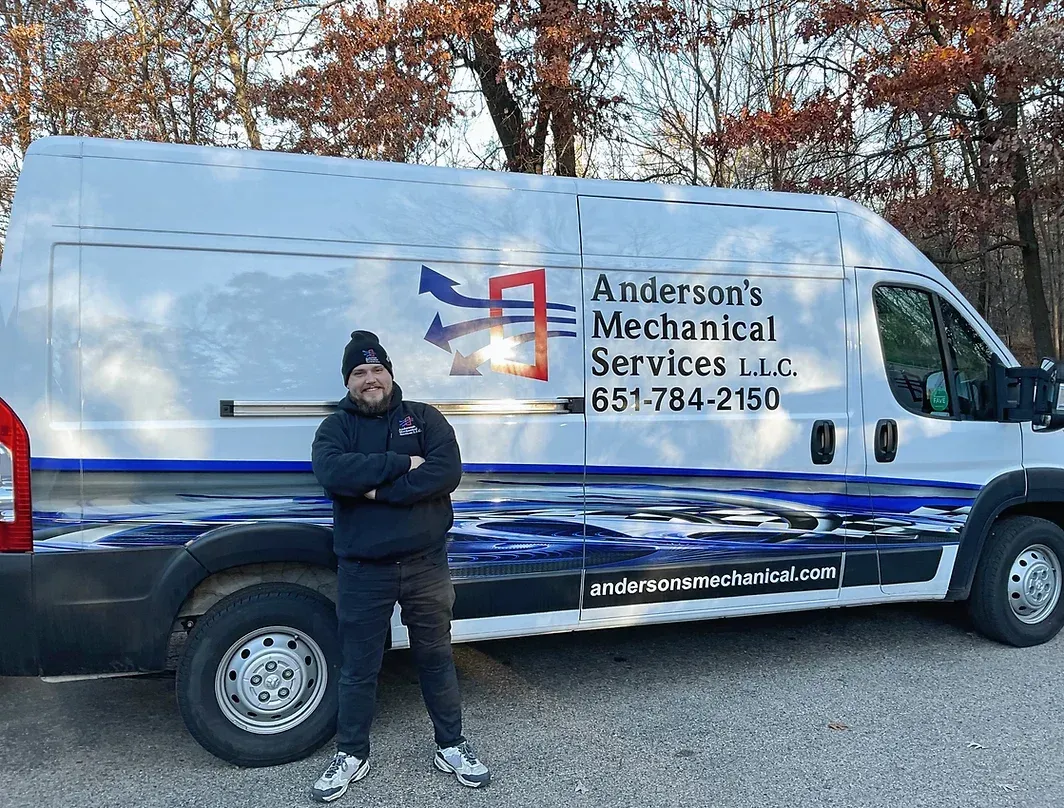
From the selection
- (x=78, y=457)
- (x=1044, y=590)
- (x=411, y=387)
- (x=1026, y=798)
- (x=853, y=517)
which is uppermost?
(x=411, y=387)

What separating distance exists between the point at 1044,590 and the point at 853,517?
1452 mm

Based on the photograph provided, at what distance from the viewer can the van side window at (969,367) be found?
4.61 metres

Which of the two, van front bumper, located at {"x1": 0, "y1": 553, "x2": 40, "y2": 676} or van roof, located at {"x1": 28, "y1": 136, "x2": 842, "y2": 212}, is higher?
van roof, located at {"x1": 28, "y1": 136, "x2": 842, "y2": 212}

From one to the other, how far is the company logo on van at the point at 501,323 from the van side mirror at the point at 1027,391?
249 cm

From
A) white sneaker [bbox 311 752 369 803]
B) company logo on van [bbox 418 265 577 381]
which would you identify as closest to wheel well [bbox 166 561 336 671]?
white sneaker [bbox 311 752 369 803]

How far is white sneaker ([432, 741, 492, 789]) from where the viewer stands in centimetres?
329

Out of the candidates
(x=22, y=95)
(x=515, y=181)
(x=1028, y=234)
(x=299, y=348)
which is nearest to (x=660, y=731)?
(x=299, y=348)

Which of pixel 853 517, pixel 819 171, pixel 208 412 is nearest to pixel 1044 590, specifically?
pixel 853 517

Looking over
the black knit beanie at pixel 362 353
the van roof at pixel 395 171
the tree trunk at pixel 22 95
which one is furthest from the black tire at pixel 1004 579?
the tree trunk at pixel 22 95

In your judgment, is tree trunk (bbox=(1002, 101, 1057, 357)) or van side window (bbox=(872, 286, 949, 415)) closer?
van side window (bbox=(872, 286, 949, 415))

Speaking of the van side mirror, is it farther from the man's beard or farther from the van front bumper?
the van front bumper

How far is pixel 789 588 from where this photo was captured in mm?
4336

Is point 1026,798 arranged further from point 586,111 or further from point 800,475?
point 586,111

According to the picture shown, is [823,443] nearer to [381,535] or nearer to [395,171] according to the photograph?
[381,535]
